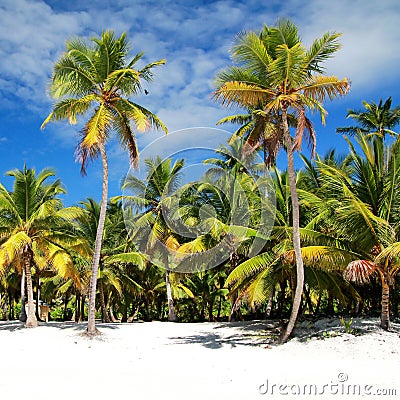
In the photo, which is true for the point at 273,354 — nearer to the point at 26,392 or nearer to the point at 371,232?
the point at 371,232

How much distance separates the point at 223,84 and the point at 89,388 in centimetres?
824

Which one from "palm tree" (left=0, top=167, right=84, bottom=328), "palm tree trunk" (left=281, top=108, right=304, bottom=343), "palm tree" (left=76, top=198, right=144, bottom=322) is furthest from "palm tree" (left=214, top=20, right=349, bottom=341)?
"palm tree" (left=76, top=198, right=144, bottom=322)

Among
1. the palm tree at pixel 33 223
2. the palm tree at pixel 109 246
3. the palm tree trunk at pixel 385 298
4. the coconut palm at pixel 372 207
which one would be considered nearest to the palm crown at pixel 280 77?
the coconut palm at pixel 372 207

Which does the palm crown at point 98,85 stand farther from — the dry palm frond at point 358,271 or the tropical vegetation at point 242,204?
the dry palm frond at point 358,271

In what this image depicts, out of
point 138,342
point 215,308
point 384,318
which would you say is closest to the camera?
point 384,318

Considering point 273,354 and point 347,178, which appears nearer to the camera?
point 273,354

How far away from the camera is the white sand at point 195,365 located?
8.03 meters

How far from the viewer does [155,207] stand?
23109mm

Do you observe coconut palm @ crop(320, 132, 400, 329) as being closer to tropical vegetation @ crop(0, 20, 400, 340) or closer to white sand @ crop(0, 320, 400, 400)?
tropical vegetation @ crop(0, 20, 400, 340)

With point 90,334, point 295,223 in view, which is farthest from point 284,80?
point 90,334

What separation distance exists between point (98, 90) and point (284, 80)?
6.94 m

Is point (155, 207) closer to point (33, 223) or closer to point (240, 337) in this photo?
point (33, 223)

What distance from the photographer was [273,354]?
11383 millimetres

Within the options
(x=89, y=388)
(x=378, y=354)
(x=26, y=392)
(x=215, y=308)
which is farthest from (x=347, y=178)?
(x=215, y=308)
